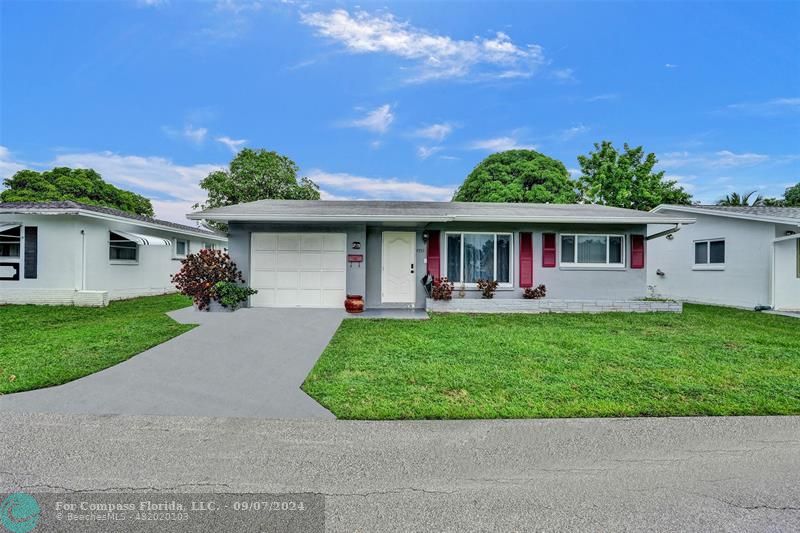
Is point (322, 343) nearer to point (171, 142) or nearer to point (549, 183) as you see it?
point (171, 142)

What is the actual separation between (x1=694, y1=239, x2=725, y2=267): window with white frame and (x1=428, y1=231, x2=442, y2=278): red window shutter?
412 inches

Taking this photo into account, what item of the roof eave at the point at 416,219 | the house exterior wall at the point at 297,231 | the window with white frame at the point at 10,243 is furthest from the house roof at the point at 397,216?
the window with white frame at the point at 10,243

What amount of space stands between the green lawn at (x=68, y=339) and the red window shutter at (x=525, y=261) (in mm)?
8774

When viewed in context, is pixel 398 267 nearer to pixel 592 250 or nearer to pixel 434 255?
pixel 434 255

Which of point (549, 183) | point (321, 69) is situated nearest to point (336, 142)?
point (321, 69)

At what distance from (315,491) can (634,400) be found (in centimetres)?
349

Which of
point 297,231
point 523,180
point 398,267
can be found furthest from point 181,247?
point 523,180

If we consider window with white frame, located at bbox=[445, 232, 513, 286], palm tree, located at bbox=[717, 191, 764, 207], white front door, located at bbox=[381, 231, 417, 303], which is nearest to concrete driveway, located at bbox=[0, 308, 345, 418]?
white front door, located at bbox=[381, 231, 417, 303]

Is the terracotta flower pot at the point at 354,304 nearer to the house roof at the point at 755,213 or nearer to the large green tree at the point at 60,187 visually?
the house roof at the point at 755,213

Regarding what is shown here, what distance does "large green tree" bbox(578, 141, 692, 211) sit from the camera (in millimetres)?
24578

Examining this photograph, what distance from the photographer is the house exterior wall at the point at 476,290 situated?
33.3 feet

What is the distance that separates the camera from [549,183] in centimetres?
2684

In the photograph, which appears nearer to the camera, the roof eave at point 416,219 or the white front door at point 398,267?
the roof eave at point 416,219

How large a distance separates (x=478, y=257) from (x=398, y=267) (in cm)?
245
